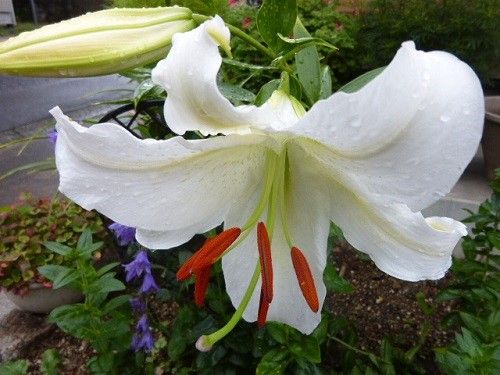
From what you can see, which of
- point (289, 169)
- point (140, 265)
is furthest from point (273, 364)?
point (289, 169)

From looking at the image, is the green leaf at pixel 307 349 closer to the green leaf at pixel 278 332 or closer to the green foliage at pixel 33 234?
the green leaf at pixel 278 332

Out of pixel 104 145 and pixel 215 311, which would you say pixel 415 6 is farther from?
pixel 104 145

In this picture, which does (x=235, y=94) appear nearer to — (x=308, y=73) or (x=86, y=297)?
(x=308, y=73)

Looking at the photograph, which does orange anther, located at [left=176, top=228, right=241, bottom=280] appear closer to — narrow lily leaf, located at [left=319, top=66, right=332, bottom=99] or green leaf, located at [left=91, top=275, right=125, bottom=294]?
narrow lily leaf, located at [left=319, top=66, right=332, bottom=99]

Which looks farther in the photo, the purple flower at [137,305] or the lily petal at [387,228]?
the purple flower at [137,305]

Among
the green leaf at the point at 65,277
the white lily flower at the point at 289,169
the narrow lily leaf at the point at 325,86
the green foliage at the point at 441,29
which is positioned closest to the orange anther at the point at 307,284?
the white lily flower at the point at 289,169

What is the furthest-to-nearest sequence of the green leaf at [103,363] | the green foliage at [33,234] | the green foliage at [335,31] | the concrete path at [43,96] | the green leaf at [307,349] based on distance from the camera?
1. the concrete path at [43,96]
2. the green foliage at [335,31]
3. the green foliage at [33,234]
4. the green leaf at [103,363]
5. the green leaf at [307,349]

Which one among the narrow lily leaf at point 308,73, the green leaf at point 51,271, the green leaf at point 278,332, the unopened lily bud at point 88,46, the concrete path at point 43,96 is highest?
the unopened lily bud at point 88,46
